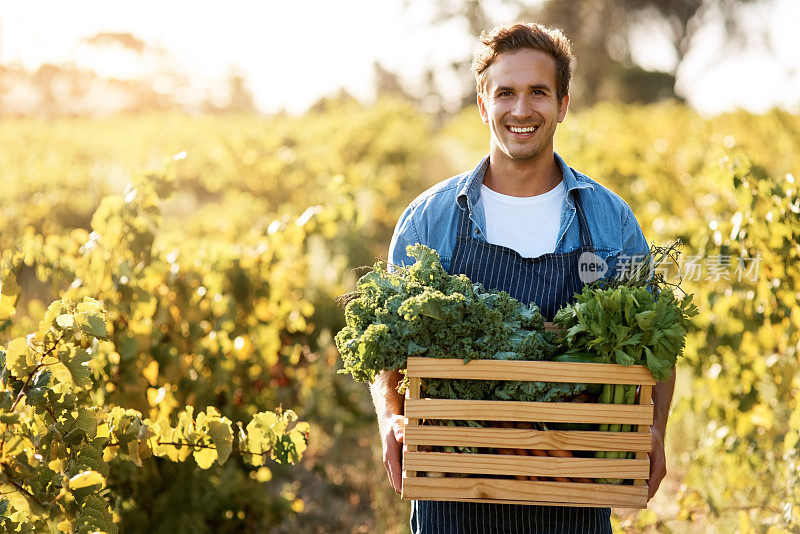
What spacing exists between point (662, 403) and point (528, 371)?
23.5 inches

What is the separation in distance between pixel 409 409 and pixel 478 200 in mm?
759

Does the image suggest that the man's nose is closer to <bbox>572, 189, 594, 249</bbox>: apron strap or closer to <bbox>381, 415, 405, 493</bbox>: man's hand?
<bbox>572, 189, 594, 249</bbox>: apron strap

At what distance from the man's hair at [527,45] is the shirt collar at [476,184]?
0.23 meters

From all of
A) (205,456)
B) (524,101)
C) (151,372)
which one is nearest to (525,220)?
(524,101)

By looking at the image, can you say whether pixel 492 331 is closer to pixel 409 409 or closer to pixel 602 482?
pixel 409 409

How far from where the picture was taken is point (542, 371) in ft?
6.01

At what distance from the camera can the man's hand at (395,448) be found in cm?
205

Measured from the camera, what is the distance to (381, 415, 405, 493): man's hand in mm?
2049

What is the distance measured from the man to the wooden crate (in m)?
0.27

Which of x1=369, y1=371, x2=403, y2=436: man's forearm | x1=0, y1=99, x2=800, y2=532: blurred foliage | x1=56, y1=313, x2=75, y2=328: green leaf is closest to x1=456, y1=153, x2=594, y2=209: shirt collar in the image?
x1=369, y1=371, x2=403, y2=436: man's forearm

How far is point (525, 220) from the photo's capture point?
2.34 m

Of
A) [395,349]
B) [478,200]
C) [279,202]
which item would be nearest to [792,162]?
[279,202]

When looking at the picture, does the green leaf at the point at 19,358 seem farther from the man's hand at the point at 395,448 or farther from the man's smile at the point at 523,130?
the man's smile at the point at 523,130

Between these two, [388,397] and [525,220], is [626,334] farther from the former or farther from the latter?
[388,397]
